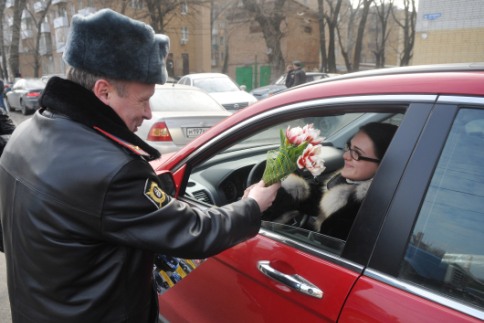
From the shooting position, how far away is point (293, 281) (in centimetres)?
133

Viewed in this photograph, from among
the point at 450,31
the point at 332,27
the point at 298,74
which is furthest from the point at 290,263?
the point at 332,27

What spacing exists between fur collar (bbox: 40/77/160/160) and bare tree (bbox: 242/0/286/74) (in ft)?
77.4

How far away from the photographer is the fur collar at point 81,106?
1181 mm

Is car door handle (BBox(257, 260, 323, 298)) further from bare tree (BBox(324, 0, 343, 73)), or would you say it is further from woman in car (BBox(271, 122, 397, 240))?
bare tree (BBox(324, 0, 343, 73))

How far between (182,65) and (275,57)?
61.9 feet

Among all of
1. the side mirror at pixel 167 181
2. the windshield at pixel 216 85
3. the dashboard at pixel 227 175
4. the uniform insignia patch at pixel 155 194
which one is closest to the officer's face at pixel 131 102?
the uniform insignia patch at pixel 155 194

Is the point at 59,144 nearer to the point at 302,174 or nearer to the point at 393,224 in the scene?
the point at 393,224

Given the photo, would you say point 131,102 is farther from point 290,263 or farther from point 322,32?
point 322,32

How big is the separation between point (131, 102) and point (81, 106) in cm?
15

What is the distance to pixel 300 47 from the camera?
37.1m

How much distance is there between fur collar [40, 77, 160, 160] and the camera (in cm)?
118

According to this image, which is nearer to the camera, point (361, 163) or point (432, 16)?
point (361, 163)

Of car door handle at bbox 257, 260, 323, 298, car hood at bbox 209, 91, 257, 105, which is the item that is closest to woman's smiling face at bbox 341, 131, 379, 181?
car door handle at bbox 257, 260, 323, 298

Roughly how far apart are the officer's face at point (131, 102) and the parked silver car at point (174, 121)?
4221 millimetres
